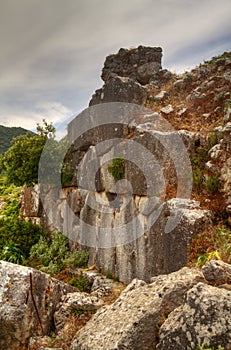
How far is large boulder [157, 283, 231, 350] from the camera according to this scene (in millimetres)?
3766

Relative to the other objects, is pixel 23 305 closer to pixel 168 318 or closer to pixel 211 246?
pixel 168 318

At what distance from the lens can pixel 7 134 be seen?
62406 mm

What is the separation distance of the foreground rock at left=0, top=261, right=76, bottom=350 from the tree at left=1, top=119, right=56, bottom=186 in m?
10.3

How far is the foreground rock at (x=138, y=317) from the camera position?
4.50 m

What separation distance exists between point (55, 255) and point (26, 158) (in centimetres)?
572

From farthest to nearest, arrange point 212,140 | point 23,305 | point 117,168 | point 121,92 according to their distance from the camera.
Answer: point 121,92, point 117,168, point 212,140, point 23,305

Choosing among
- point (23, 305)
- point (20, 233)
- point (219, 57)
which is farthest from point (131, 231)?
point (219, 57)

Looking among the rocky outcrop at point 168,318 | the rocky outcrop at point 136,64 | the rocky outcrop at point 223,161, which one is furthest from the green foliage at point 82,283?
the rocky outcrop at point 136,64

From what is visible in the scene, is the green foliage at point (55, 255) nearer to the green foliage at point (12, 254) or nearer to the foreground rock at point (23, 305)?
the green foliage at point (12, 254)

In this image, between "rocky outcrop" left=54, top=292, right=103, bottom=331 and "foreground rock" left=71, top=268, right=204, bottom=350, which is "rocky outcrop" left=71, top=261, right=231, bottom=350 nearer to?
"foreground rock" left=71, top=268, right=204, bottom=350

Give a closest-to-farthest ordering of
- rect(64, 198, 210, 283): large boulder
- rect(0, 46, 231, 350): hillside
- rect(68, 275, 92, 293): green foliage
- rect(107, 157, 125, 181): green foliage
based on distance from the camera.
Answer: rect(0, 46, 231, 350): hillside < rect(64, 198, 210, 283): large boulder < rect(107, 157, 125, 181): green foliage < rect(68, 275, 92, 293): green foliage

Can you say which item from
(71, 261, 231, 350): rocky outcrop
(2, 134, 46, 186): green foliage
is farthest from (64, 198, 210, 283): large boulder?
(2, 134, 46, 186): green foliage

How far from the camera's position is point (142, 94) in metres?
13.1

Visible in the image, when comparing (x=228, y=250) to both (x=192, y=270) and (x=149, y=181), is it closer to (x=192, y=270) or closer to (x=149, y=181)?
(x=192, y=270)
